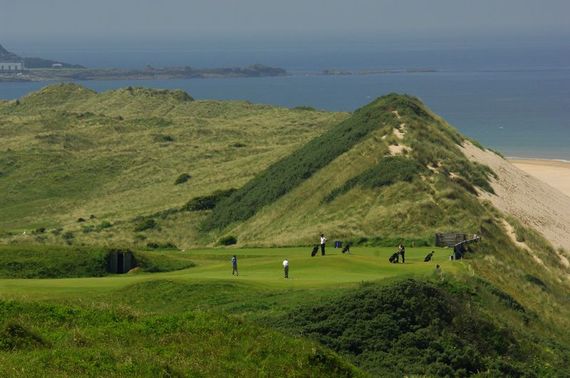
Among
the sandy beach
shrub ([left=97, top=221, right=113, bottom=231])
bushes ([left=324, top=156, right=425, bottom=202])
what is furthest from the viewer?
the sandy beach

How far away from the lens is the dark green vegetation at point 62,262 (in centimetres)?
3331

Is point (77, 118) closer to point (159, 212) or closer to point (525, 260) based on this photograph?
point (159, 212)

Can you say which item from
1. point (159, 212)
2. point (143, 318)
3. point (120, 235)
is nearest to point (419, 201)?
point (120, 235)

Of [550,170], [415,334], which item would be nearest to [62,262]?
[415,334]

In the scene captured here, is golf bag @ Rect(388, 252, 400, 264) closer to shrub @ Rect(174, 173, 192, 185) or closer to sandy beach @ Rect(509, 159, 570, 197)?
shrub @ Rect(174, 173, 192, 185)

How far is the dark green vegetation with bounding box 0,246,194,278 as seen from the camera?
3331cm

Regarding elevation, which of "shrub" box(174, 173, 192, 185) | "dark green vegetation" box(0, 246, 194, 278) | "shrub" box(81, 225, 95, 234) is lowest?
"shrub" box(81, 225, 95, 234)

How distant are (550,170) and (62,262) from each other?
244 feet

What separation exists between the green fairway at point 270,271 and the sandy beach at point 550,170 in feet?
166

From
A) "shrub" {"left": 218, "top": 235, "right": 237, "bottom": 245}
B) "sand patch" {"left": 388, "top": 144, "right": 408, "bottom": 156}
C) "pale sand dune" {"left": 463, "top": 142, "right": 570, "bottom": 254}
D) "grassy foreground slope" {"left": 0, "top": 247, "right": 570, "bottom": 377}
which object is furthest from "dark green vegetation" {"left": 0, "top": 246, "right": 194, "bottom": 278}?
"sand patch" {"left": 388, "top": 144, "right": 408, "bottom": 156}

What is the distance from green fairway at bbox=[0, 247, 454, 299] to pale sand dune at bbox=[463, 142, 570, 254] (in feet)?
47.4

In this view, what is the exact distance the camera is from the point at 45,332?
20.8m

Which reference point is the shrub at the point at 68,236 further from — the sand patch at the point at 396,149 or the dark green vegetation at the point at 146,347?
the dark green vegetation at the point at 146,347

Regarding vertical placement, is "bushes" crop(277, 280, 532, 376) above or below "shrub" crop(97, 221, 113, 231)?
above
